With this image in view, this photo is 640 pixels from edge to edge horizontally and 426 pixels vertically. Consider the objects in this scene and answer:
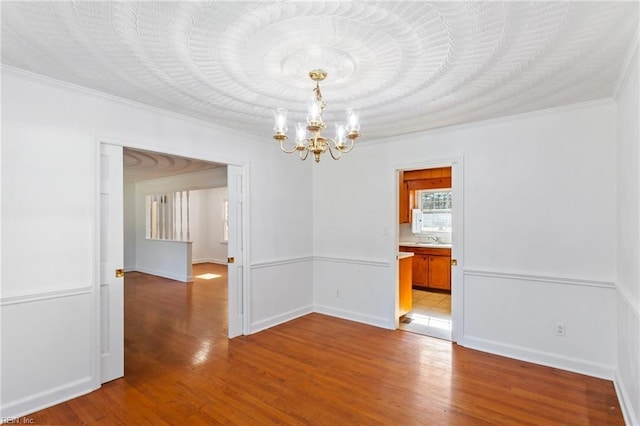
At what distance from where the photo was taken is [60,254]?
8.17 ft

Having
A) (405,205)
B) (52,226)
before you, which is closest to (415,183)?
(405,205)

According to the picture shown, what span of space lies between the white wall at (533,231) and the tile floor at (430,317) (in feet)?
1.17

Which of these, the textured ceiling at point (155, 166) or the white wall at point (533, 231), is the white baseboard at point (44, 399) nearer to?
the textured ceiling at point (155, 166)

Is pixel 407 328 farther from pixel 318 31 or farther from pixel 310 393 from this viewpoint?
pixel 318 31

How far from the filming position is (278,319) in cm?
434

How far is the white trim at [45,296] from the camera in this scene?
7.38ft

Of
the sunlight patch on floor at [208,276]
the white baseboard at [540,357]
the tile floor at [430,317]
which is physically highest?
the white baseboard at [540,357]

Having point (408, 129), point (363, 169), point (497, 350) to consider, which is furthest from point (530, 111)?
point (497, 350)

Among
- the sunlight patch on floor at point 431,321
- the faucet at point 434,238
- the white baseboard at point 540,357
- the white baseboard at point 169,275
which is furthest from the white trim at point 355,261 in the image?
the white baseboard at point 169,275

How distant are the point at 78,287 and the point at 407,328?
3601 millimetres

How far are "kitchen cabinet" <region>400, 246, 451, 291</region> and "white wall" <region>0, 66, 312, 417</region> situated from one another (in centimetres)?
500

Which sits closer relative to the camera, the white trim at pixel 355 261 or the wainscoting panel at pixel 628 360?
the wainscoting panel at pixel 628 360

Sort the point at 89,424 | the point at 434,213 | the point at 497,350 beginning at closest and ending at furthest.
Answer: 1. the point at 89,424
2. the point at 497,350
3. the point at 434,213

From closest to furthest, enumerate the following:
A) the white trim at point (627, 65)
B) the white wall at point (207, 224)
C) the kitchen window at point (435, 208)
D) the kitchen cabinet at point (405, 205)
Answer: the white trim at point (627, 65), the kitchen cabinet at point (405, 205), the kitchen window at point (435, 208), the white wall at point (207, 224)
